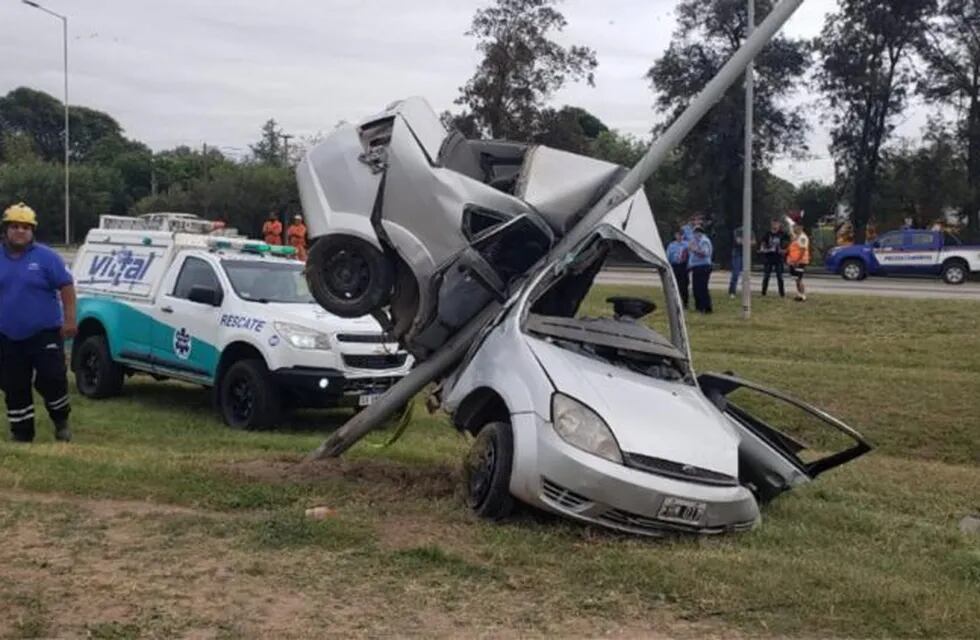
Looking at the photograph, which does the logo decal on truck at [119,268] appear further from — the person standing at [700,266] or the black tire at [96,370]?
the person standing at [700,266]

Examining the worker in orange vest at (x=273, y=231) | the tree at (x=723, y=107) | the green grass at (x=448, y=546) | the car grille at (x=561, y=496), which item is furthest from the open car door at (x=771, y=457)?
the tree at (x=723, y=107)

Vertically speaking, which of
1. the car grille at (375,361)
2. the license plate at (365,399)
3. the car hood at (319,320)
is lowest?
the license plate at (365,399)

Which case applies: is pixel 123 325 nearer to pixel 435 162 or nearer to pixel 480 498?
pixel 435 162

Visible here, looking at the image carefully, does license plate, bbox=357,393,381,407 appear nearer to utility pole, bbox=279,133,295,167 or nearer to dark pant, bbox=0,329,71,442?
dark pant, bbox=0,329,71,442

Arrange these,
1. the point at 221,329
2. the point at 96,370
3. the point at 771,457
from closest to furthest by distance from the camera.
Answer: the point at 771,457, the point at 221,329, the point at 96,370

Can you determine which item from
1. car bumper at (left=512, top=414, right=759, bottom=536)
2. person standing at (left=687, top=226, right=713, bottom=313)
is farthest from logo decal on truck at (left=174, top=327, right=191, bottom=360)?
person standing at (left=687, top=226, right=713, bottom=313)

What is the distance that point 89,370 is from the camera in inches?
485

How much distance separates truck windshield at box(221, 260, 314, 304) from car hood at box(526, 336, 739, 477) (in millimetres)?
5198

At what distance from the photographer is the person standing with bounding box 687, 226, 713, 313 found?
693 inches

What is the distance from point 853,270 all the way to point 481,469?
27.0 m

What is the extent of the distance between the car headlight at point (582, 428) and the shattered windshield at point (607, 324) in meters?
0.70

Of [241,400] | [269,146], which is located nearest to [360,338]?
[241,400]

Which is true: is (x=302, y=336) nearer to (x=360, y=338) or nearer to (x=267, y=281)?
(x=360, y=338)

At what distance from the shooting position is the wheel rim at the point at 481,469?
610 centimetres
